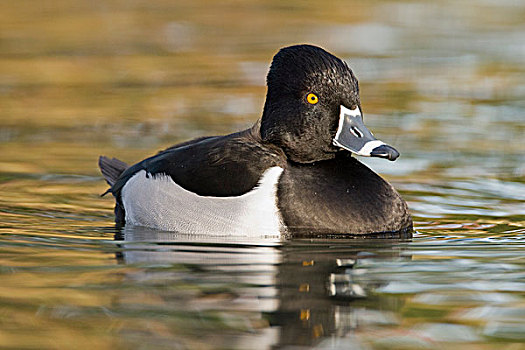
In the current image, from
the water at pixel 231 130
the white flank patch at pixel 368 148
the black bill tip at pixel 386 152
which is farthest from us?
the white flank patch at pixel 368 148

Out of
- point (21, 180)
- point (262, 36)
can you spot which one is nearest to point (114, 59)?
point (262, 36)

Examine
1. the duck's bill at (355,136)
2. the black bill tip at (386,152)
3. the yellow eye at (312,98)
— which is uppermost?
the yellow eye at (312,98)

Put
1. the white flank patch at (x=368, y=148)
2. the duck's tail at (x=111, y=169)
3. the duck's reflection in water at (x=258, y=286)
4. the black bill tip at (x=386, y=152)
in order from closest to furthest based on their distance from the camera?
1. the duck's reflection in water at (x=258, y=286)
2. the black bill tip at (x=386, y=152)
3. the white flank patch at (x=368, y=148)
4. the duck's tail at (x=111, y=169)

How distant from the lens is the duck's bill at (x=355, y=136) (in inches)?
259

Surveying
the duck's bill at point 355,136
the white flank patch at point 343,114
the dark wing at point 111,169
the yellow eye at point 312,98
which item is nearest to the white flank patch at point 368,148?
the duck's bill at point 355,136

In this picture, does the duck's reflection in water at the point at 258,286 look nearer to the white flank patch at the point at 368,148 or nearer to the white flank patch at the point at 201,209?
the white flank patch at the point at 201,209

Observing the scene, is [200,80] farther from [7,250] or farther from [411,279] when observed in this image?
[411,279]

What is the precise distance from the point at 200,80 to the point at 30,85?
203cm

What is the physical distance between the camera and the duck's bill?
6582mm

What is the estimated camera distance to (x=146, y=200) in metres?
7.32

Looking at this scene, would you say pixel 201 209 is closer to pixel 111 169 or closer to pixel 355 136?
pixel 355 136

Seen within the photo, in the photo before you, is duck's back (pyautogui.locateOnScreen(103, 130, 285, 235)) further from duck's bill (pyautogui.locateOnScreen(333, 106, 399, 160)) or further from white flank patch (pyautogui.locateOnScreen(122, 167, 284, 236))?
duck's bill (pyautogui.locateOnScreen(333, 106, 399, 160))

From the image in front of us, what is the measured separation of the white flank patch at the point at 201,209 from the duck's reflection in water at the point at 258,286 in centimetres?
9

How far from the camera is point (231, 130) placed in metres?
10.5
